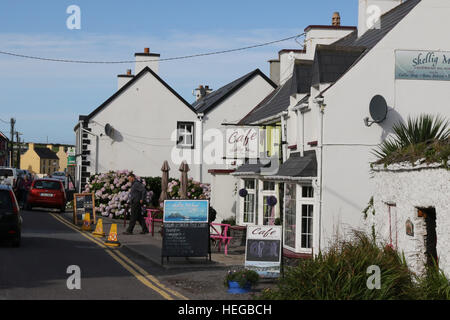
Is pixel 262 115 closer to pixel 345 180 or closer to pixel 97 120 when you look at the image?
pixel 345 180

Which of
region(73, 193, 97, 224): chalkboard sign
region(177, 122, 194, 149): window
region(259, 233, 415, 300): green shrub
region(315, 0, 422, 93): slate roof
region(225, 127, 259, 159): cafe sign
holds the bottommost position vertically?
region(259, 233, 415, 300): green shrub

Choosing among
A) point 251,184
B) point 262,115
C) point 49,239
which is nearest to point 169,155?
point 262,115

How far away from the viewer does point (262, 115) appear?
30.4 meters

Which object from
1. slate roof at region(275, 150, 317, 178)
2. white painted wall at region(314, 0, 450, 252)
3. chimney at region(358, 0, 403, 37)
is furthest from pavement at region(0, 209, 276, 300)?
chimney at region(358, 0, 403, 37)

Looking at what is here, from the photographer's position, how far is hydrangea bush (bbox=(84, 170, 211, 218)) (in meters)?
34.3

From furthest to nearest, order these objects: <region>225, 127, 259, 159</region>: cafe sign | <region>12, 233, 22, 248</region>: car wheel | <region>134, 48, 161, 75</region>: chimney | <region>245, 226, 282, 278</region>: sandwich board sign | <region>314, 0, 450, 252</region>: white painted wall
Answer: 1. <region>134, 48, 161, 75</region>: chimney
2. <region>225, 127, 259, 159</region>: cafe sign
3. <region>314, 0, 450, 252</region>: white painted wall
4. <region>12, 233, 22, 248</region>: car wheel
5. <region>245, 226, 282, 278</region>: sandwich board sign

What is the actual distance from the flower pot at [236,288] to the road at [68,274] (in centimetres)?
99

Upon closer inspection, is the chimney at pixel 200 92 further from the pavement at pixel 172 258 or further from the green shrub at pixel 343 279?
the green shrub at pixel 343 279

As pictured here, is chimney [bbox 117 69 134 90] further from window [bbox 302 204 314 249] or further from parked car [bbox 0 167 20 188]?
window [bbox 302 204 314 249]

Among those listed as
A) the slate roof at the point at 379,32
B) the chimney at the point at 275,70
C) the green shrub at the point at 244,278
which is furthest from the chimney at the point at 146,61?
the green shrub at the point at 244,278

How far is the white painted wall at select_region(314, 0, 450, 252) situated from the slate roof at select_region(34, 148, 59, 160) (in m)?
148

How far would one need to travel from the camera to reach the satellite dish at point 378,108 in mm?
19453

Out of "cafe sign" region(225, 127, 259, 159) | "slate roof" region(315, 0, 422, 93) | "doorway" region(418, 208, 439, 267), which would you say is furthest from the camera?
"cafe sign" region(225, 127, 259, 159)
